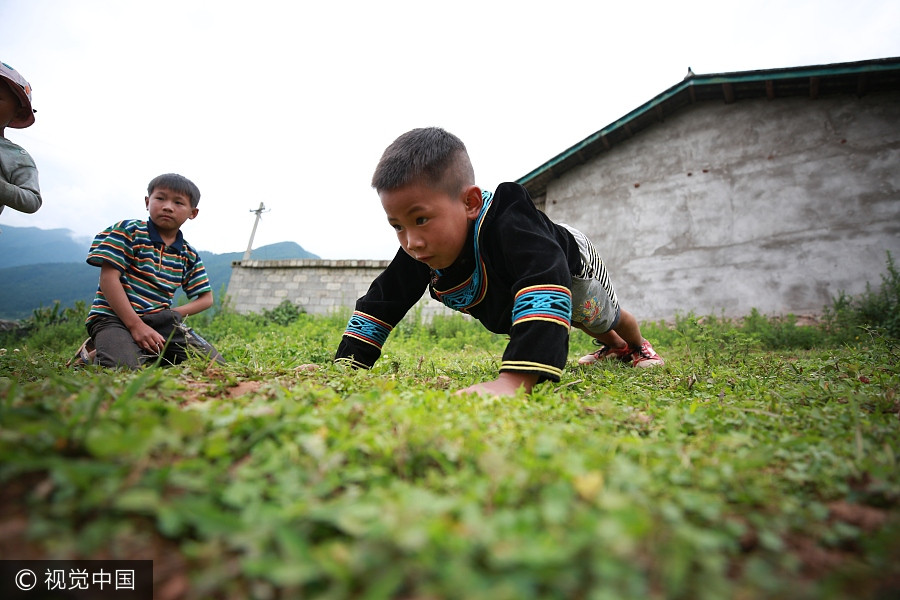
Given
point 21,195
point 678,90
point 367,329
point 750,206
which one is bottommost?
point 367,329

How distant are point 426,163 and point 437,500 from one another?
2.12m

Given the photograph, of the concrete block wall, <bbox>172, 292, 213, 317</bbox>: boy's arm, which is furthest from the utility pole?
<bbox>172, 292, 213, 317</bbox>: boy's arm

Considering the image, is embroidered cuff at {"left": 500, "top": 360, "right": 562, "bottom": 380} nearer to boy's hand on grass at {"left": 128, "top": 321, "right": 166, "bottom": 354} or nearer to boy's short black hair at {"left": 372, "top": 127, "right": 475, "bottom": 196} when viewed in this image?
boy's short black hair at {"left": 372, "top": 127, "right": 475, "bottom": 196}

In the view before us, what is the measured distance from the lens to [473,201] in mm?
2746

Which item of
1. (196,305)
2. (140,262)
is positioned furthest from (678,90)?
(140,262)

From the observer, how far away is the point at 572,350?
6258 millimetres

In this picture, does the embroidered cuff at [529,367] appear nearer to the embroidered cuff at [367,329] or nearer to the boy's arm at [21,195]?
the embroidered cuff at [367,329]

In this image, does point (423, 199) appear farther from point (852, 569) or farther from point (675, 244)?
point (675, 244)

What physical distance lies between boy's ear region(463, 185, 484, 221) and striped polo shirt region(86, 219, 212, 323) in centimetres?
261

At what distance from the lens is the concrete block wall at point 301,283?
10.4 m

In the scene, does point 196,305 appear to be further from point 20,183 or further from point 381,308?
point 381,308

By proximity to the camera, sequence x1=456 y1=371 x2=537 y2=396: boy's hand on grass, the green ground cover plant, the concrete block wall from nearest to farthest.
→ 1. the green ground cover plant
2. x1=456 y1=371 x2=537 y2=396: boy's hand on grass
3. the concrete block wall

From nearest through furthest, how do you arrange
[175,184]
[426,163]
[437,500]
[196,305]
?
[437,500] → [426,163] → [175,184] → [196,305]

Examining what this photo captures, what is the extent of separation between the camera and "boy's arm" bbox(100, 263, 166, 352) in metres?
3.20
